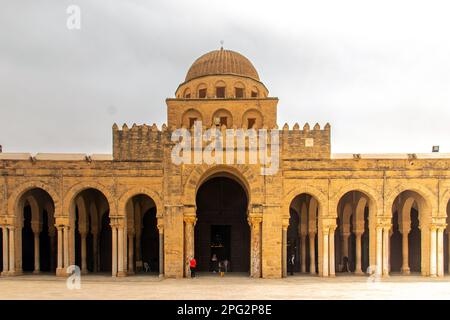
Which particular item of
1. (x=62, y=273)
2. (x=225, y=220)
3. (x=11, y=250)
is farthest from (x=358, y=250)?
(x=11, y=250)

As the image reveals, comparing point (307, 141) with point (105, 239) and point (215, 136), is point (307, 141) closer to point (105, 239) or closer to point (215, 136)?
point (215, 136)

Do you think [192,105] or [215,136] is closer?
[215,136]

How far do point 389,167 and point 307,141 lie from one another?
3.75m

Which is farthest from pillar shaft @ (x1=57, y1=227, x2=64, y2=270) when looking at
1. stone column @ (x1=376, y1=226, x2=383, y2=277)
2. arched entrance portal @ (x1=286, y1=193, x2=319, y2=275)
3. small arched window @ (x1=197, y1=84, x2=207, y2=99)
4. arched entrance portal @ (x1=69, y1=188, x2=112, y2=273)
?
stone column @ (x1=376, y1=226, x2=383, y2=277)

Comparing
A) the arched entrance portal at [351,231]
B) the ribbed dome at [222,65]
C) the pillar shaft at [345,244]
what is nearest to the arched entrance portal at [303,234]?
the arched entrance portal at [351,231]

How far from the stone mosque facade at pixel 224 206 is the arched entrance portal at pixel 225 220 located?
0.05 m

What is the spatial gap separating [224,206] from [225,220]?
0.73 meters

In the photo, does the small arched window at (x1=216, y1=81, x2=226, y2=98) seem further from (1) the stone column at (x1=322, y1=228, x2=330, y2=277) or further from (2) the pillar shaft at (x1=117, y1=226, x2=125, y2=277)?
(1) the stone column at (x1=322, y1=228, x2=330, y2=277)

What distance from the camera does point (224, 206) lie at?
20531 millimetres

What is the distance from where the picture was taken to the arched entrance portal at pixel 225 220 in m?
20.4

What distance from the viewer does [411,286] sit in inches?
562

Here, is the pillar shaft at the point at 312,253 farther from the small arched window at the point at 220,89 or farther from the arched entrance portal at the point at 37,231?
the arched entrance portal at the point at 37,231

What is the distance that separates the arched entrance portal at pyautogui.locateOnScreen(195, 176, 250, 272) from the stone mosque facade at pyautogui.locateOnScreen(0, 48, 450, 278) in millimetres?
53
